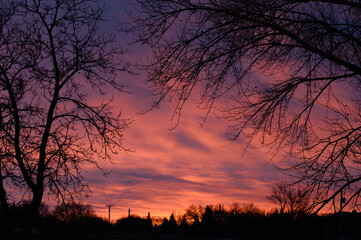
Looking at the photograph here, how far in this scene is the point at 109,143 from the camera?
10.7 meters

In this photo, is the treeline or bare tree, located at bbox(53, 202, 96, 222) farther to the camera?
the treeline

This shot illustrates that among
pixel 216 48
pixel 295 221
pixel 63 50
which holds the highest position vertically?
pixel 63 50

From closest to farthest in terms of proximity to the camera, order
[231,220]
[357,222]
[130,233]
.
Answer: [357,222], [130,233], [231,220]

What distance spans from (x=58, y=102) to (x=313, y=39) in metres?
6.81

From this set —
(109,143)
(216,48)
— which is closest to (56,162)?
(109,143)

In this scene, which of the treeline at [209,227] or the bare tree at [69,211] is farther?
the treeline at [209,227]

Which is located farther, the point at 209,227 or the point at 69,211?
the point at 209,227

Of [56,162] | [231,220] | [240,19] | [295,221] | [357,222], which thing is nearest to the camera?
[240,19]

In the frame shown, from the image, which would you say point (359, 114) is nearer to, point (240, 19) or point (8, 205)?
point (240, 19)

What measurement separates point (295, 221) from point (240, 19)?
4316 mm

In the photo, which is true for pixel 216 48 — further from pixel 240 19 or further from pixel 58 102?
pixel 58 102

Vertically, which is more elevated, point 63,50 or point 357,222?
point 63,50

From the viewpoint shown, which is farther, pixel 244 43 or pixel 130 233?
pixel 130 233

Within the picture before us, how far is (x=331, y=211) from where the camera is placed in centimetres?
831
